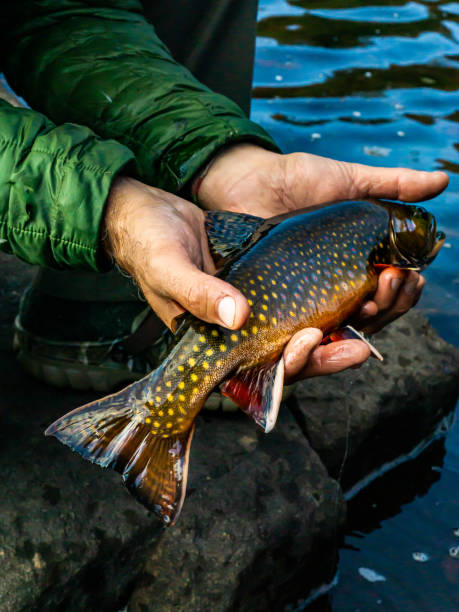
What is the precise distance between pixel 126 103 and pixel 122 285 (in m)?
0.84

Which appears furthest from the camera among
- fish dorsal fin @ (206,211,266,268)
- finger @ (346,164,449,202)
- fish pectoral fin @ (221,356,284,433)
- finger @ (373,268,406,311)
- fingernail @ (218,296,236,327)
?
finger @ (346,164,449,202)

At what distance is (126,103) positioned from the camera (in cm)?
327

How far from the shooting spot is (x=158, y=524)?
110 inches

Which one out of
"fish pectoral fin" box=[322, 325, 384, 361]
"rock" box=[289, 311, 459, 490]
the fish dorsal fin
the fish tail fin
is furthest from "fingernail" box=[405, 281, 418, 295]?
the fish tail fin

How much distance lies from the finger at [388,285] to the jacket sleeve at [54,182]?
102 centimetres

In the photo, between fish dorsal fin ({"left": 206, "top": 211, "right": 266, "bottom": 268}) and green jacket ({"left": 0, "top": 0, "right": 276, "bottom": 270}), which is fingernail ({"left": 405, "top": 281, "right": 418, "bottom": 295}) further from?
green jacket ({"left": 0, "top": 0, "right": 276, "bottom": 270})

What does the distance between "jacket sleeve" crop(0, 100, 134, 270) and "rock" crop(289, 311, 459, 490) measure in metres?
1.43

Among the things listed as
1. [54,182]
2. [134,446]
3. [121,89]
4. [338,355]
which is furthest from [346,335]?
[121,89]

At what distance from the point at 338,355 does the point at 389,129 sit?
457 cm

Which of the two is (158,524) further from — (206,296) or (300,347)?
(206,296)

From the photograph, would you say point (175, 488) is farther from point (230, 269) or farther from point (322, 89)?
point (322, 89)

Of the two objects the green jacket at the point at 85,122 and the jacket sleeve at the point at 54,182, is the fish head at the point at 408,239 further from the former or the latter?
the jacket sleeve at the point at 54,182

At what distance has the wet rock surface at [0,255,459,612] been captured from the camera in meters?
2.58

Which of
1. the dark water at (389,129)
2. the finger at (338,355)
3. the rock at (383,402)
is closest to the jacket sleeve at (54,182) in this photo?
the finger at (338,355)
